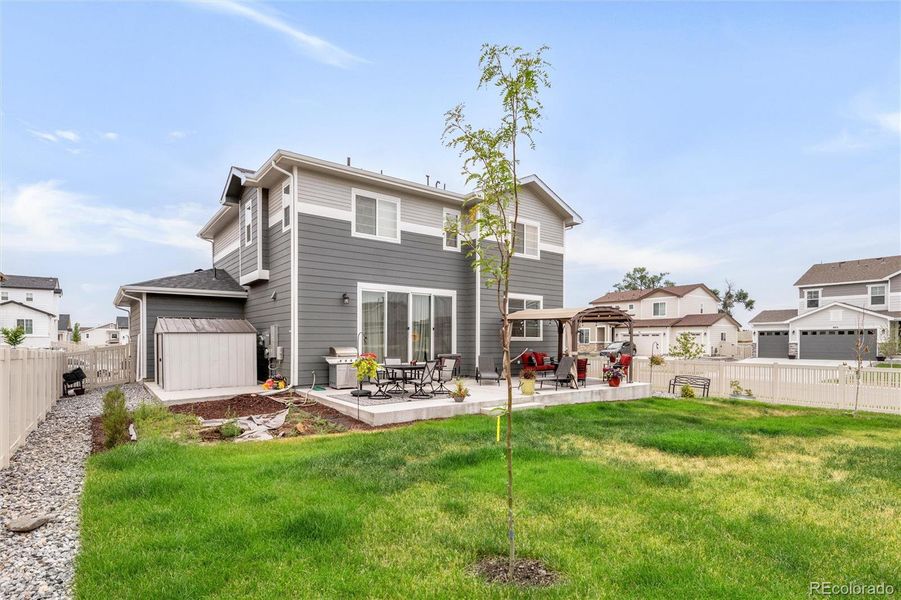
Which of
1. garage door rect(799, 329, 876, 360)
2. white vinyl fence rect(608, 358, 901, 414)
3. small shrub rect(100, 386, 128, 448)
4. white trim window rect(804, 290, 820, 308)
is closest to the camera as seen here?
small shrub rect(100, 386, 128, 448)

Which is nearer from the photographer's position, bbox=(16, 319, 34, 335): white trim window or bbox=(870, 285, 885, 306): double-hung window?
bbox=(870, 285, 885, 306): double-hung window

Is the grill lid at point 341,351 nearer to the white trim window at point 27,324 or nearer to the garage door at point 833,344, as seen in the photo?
the garage door at point 833,344

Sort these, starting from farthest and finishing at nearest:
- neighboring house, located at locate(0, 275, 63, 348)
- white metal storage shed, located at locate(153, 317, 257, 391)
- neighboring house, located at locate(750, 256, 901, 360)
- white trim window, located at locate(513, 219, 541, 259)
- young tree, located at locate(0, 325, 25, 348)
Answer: neighboring house, located at locate(0, 275, 63, 348)
young tree, located at locate(0, 325, 25, 348)
neighboring house, located at locate(750, 256, 901, 360)
white trim window, located at locate(513, 219, 541, 259)
white metal storage shed, located at locate(153, 317, 257, 391)

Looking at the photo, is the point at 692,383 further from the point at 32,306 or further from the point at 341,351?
the point at 32,306

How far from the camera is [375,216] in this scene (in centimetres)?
1187

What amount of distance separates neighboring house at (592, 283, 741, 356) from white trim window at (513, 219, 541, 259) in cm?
2225

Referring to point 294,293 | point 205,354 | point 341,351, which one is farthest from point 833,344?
point 205,354

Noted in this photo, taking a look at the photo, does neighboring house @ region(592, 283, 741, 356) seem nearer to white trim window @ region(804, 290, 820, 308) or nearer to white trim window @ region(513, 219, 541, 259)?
white trim window @ region(804, 290, 820, 308)

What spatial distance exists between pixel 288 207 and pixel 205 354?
399 cm

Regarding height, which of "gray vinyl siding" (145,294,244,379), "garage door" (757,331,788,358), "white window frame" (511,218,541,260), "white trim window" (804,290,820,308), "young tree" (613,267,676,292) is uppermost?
"young tree" (613,267,676,292)

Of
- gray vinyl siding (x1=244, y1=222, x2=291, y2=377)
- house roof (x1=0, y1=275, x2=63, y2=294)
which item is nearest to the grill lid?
gray vinyl siding (x1=244, y1=222, x2=291, y2=377)

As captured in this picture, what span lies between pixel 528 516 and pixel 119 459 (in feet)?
15.1

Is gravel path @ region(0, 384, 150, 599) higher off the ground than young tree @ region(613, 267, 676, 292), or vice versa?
young tree @ region(613, 267, 676, 292)

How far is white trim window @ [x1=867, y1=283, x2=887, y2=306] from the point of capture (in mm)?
29203
